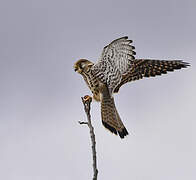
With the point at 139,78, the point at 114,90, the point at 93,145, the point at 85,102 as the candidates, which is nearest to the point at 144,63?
the point at 139,78

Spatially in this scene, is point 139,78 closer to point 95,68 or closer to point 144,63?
point 144,63

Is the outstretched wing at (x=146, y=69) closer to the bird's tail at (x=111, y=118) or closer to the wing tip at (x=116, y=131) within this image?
the bird's tail at (x=111, y=118)

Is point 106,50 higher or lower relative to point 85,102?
higher

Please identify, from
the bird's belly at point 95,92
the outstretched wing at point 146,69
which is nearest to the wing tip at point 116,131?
the bird's belly at point 95,92

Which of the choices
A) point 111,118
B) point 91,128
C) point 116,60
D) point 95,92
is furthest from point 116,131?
point 91,128

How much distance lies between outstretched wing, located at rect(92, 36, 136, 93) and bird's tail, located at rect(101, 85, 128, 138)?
46 centimetres

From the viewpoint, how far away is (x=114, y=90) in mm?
4195

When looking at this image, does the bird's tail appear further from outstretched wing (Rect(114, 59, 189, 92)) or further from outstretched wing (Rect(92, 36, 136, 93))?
outstretched wing (Rect(92, 36, 136, 93))

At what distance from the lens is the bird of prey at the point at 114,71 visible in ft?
12.7

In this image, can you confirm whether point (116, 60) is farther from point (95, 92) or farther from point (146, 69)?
point (146, 69)

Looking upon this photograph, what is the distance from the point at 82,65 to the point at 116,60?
20.5 inches

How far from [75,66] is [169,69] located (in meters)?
1.12

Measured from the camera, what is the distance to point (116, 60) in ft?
12.9

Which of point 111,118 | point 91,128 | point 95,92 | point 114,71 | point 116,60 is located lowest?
point 91,128
